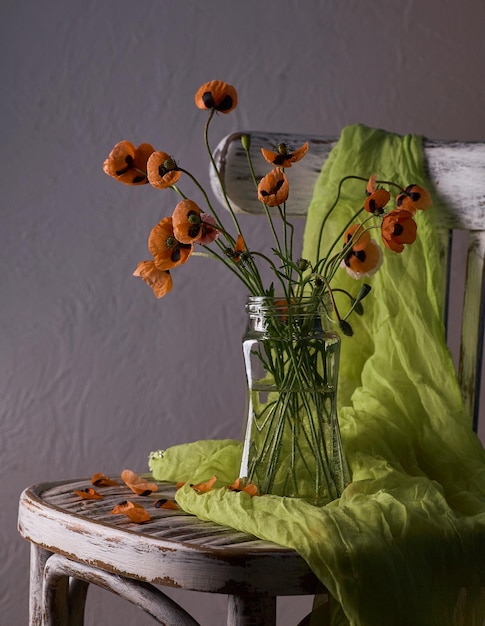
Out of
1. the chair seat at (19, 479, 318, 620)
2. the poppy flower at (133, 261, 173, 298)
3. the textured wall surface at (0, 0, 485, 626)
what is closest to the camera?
the chair seat at (19, 479, 318, 620)

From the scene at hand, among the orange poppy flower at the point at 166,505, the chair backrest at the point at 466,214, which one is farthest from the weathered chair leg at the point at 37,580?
the chair backrest at the point at 466,214

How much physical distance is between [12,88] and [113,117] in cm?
17

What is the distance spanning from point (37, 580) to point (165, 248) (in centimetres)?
32

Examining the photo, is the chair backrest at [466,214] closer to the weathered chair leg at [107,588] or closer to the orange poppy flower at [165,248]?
the orange poppy flower at [165,248]

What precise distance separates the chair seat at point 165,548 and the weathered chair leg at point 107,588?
18 millimetres

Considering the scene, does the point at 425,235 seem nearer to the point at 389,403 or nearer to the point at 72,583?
the point at 389,403

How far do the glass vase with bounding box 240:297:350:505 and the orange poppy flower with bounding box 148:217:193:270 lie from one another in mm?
67

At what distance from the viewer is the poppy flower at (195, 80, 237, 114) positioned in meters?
0.64

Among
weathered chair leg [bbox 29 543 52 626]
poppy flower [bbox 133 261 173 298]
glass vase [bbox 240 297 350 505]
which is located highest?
poppy flower [bbox 133 261 173 298]

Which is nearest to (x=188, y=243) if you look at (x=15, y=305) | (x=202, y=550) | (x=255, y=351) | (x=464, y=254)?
(x=255, y=351)

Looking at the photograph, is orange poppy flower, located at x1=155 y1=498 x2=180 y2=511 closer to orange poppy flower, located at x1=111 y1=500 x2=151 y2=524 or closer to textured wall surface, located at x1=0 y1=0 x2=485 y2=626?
orange poppy flower, located at x1=111 y1=500 x2=151 y2=524

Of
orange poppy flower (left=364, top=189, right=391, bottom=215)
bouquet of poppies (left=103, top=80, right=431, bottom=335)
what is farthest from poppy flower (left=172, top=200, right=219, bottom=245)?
orange poppy flower (left=364, top=189, right=391, bottom=215)

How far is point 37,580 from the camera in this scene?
2.37 ft

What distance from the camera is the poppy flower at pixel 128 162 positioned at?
65cm
